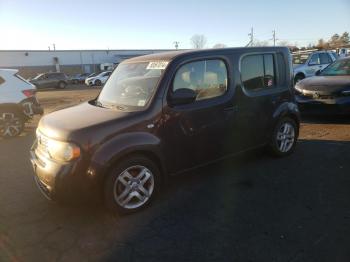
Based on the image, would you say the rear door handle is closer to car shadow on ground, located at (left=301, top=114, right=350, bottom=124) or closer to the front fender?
the front fender

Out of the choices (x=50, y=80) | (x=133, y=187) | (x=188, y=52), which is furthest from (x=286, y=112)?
(x=50, y=80)

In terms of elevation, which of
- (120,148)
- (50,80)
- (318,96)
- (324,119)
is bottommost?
(324,119)

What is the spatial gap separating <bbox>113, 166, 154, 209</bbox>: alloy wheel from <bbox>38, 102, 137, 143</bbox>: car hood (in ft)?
1.83

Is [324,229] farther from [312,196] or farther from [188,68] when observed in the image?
[188,68]

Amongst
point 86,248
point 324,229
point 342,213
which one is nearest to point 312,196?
point 342,213

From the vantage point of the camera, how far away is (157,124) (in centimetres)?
397

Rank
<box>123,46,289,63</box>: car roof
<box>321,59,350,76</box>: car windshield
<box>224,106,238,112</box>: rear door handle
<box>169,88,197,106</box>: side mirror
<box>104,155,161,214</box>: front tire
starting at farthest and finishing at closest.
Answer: <box>321,59,350,76</box>: car windshield
<box>224,106,238,112</box>: rear door handle
<box>123,46,289,63</box>: car roof
<box>169,88,197,106</box>: side mirror
<box>104,155,161,214</box>: front tire

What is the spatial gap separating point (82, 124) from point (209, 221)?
178cm

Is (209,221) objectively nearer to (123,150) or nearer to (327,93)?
(123,150)

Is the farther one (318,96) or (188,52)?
(318,96)

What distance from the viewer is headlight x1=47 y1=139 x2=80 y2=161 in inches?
139

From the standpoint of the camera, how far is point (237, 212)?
12.6 feet

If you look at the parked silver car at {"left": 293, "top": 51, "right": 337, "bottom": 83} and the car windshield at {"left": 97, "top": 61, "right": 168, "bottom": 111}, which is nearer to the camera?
the car windshield at {"left": 97, "top": 61, "right": 168, "bottom": 111}

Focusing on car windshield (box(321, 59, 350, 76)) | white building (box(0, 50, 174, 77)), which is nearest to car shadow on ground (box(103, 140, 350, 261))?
car windshield (box(321, 59, 350, 76))
